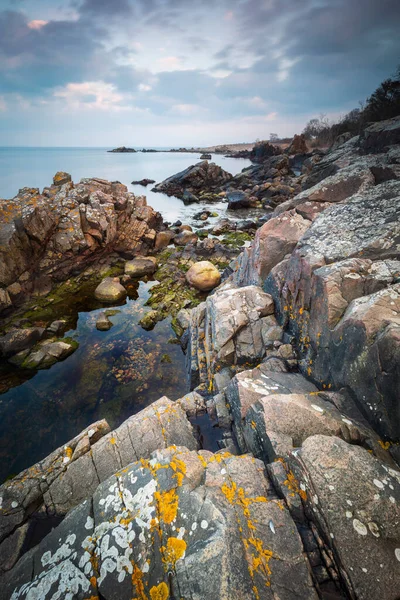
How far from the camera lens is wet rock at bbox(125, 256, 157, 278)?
2162 cm

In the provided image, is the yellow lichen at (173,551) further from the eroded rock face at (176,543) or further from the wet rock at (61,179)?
the wet rock at (61,179)

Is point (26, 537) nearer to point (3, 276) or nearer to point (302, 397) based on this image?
point (302, 397)

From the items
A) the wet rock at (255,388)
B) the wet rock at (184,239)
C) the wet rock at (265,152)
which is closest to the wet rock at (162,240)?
the wet rock at (184,239)

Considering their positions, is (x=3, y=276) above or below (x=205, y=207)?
below

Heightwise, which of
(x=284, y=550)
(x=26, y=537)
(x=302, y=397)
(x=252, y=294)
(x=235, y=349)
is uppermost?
(x=252, y=294)

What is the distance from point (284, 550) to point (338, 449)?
1681 millimetres

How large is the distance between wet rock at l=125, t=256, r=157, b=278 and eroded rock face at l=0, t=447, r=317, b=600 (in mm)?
18122

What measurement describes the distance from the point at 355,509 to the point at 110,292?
17322 millimetres

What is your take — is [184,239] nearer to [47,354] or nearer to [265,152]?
[47,354]

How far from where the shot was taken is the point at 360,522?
136 inches

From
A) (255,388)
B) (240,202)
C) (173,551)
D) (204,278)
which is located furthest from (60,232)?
(240,202)

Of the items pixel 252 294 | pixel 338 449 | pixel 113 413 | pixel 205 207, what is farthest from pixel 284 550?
pixel 205 207

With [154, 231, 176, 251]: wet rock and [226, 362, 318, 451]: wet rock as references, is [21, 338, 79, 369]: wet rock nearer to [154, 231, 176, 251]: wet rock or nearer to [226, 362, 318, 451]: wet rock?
[226, 362, 318, 451]: wet rock

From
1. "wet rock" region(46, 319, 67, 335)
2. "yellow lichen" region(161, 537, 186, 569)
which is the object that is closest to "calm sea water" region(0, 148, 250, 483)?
"wet rock" region(46, 319, 67, 335)
